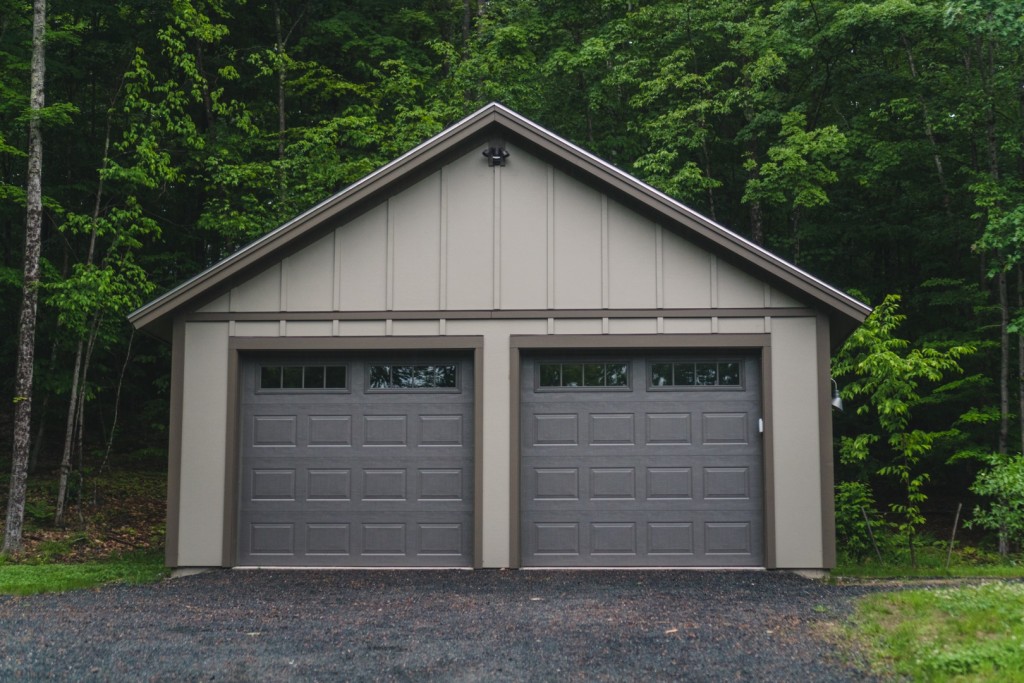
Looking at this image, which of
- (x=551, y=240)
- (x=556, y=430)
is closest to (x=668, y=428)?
(x=556, y=430)

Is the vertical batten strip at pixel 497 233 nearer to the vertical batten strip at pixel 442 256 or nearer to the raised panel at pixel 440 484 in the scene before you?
the vertical batten strip at pixel 442 256

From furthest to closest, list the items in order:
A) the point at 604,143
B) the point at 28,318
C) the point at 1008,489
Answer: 1. the point at 604,143
2. the point at 28,318
3. the point at 1008,489

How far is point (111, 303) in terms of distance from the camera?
1302 cm

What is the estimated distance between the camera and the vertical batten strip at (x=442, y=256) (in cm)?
991

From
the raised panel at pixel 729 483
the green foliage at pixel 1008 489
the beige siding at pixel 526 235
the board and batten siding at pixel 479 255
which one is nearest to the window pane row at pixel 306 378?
the board and batten siding at pixel 479 255

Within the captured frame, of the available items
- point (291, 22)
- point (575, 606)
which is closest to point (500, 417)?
point (575, 606)

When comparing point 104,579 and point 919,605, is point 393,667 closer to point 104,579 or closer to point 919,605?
point 919,605

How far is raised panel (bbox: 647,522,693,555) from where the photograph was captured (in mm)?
9797

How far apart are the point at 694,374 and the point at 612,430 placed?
1.08m

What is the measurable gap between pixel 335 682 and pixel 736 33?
51.0 feet

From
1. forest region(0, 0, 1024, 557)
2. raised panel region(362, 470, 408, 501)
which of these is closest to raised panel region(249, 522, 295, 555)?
raised panel region(362, 470, 408, 501)

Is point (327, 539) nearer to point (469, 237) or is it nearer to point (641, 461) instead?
point (641, 461)

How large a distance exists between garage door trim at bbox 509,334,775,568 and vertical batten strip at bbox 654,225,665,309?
41cm

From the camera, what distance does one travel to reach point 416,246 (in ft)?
32.6
